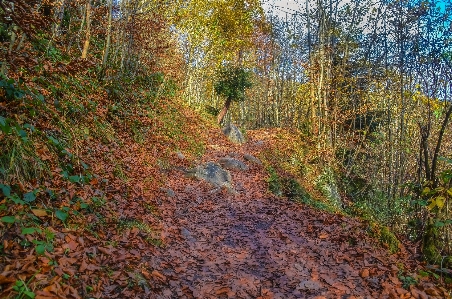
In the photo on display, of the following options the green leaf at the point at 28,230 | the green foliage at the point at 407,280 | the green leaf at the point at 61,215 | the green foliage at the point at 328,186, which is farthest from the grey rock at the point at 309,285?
the green foliage at the point at 328,186

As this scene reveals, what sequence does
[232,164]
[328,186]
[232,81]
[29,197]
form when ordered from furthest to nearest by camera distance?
[232,81], [328,186], [232,164], [29,197]

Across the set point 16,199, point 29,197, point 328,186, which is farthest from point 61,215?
point 328,186

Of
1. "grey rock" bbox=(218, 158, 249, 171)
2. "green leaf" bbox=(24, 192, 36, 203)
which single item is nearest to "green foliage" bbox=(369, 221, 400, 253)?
"green leaf" bbox=(24, 192, 36, 203)

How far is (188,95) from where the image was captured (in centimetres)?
2511

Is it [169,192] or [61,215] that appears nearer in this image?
[61,215]

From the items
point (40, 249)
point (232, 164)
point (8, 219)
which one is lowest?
point (232, 164)

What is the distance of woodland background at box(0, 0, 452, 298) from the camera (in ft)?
16.5

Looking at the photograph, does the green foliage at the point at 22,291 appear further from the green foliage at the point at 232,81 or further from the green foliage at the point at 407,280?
the green foliage at the point at 232,81

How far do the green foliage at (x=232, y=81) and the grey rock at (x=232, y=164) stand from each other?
386 inches

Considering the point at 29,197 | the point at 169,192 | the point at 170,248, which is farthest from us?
the point at 169,192

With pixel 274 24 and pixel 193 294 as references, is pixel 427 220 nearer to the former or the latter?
pixel 193 294

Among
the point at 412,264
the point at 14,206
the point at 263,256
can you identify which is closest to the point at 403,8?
the point at 412,264

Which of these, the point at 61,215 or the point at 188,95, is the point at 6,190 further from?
the point at 188,95

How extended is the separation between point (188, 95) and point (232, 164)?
12.8 meters
